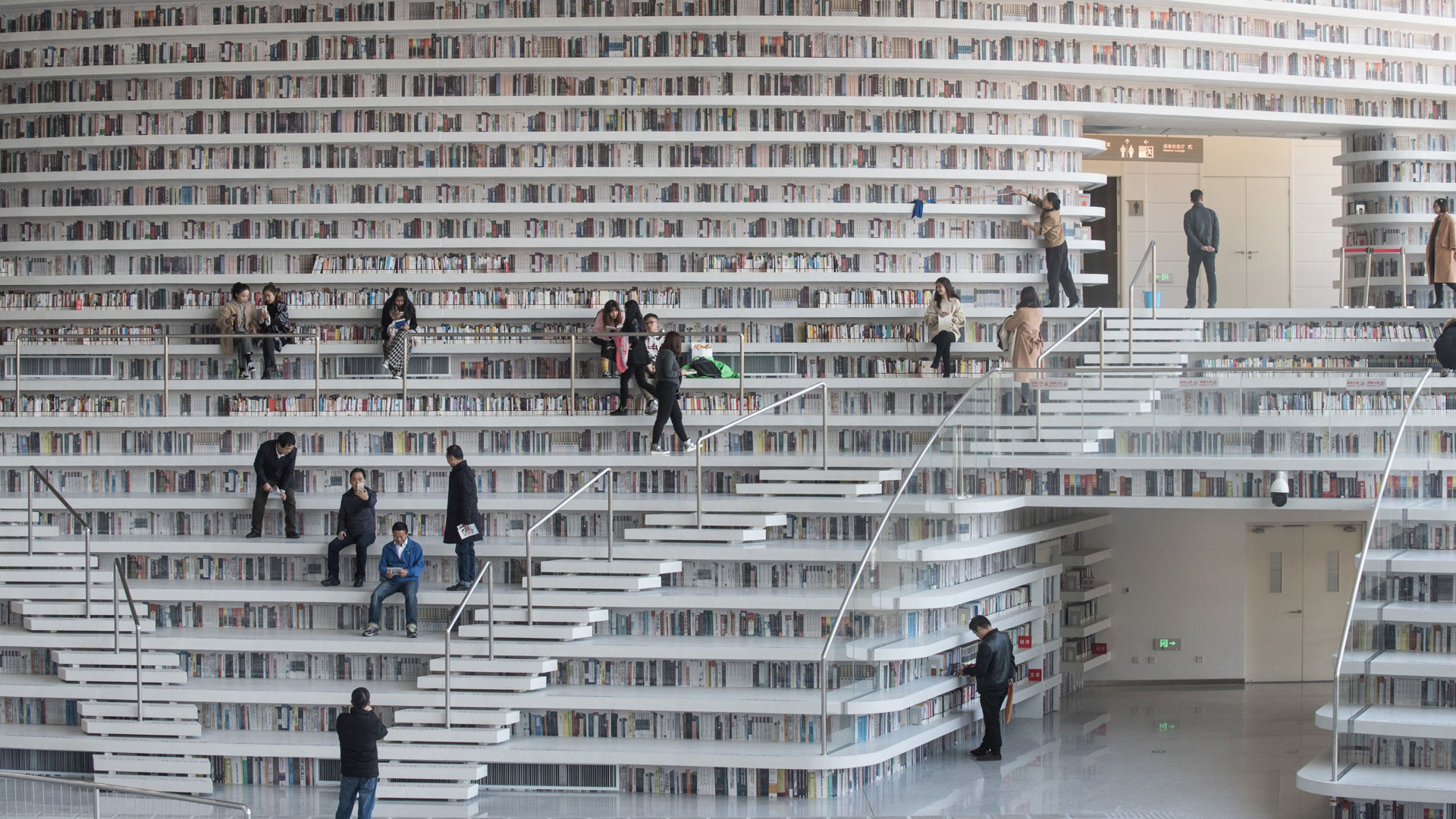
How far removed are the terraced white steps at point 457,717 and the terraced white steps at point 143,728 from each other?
1.39 m

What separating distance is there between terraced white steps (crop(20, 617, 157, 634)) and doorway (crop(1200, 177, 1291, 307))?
37.2 ft

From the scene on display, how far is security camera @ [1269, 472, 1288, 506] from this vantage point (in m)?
9.97

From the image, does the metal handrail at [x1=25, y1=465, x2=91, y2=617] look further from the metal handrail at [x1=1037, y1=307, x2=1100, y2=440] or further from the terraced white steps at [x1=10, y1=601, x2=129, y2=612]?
the metal handrail at [x1=1037, y1=307, x2=1100, y2=440]

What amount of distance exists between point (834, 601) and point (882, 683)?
60 cm

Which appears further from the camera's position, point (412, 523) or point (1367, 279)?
point (1367, 279)

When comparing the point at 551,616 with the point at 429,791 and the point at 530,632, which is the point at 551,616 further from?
the point at 429,791

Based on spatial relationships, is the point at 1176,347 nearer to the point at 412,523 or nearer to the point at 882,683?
the point at 882,683

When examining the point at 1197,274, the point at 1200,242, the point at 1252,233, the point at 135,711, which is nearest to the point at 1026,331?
the point at 1197,274

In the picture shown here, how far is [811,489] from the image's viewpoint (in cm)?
1080

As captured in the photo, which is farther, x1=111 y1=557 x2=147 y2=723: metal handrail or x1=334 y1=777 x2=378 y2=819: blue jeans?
x1=111 y1=557 x2=147 y2=723: metal handrail

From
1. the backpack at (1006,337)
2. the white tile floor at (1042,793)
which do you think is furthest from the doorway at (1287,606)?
the backpack at (1006,337)

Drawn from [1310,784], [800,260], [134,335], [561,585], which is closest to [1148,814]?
[1310,784]

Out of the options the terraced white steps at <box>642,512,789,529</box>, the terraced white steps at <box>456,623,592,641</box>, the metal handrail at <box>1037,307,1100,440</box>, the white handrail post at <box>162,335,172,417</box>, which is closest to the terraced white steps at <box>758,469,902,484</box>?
the terraced white steps at <box>642,512,789,529</box>

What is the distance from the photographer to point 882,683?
9.44 m
